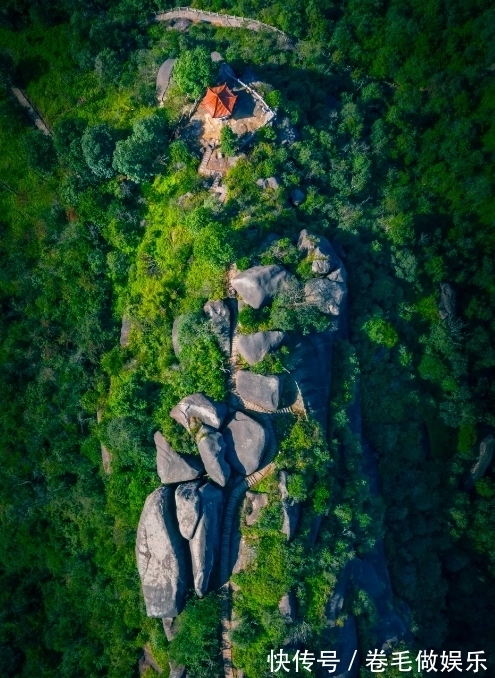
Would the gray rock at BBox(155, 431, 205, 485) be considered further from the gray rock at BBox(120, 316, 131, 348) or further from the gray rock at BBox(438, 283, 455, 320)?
the gray rock at BBox(438, 283, 455, 320)

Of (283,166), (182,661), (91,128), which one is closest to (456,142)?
(283,166)

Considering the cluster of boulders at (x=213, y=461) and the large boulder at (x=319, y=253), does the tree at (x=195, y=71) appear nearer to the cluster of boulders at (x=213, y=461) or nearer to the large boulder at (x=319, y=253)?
the large boulder at (x=319, y=253)

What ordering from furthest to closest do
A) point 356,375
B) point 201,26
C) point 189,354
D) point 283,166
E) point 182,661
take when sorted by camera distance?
point 201,26 → point 283,166 → point 356,375 → point 189,354 → point 182,661

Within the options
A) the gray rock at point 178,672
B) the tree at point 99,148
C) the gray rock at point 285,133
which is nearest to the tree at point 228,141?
the gray rock at point 285,133

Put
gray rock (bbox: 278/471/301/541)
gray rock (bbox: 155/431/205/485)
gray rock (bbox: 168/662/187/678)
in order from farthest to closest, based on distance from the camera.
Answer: gray rock (bbox: 155/431/205/485), gray rock (bbox: 278/471/301/541), gray rock (bbox: 168/662/187/678)

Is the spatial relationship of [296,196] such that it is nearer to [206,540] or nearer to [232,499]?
[232,499]

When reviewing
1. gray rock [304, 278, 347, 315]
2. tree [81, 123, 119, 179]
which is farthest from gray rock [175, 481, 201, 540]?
tree [81, 123, 119, 179]

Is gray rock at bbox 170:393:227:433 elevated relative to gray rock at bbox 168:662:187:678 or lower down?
elevated

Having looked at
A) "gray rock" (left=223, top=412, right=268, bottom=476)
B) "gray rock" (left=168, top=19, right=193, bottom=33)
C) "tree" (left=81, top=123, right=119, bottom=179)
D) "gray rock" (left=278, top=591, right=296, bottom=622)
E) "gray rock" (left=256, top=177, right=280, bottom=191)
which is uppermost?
"gray rock" (left=168, top=19, right=193, bottom=33)

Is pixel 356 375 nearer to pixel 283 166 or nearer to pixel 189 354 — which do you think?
pixel 189 354
